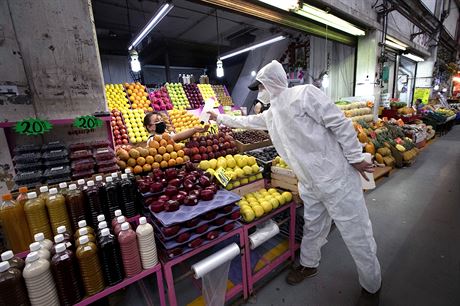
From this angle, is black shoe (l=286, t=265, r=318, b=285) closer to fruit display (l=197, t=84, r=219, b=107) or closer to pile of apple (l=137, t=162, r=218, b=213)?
pile of apple (l=137, t=162, r=218, b=213)

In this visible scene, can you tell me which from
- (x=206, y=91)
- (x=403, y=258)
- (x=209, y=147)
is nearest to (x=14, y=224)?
(x=209, y=147)

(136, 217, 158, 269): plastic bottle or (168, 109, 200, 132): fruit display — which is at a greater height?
(168, 109, 200, 132): fruit display

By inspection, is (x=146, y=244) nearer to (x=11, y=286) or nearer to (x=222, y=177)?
(x=11, y=286)

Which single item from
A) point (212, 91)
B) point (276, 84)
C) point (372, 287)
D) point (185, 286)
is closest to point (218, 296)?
point (185, 286)

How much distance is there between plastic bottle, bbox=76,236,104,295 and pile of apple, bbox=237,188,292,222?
119 centimetres

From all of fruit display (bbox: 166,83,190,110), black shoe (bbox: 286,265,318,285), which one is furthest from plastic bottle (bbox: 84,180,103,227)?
fruit display (bbox: 166,83,190,110)

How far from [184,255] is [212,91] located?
550cm

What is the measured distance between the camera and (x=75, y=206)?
1473mm

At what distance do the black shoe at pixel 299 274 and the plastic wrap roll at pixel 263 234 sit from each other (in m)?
0.49

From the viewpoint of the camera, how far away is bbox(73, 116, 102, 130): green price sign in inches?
76.3

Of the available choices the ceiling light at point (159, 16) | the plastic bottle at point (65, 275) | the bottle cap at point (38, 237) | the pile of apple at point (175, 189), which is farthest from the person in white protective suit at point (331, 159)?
the ceiling light at point (159, 16)

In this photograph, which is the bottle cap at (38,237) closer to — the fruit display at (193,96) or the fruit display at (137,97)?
the fruit display at (137,97)

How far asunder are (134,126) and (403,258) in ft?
15.5

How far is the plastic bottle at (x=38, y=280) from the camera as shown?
1060mm
